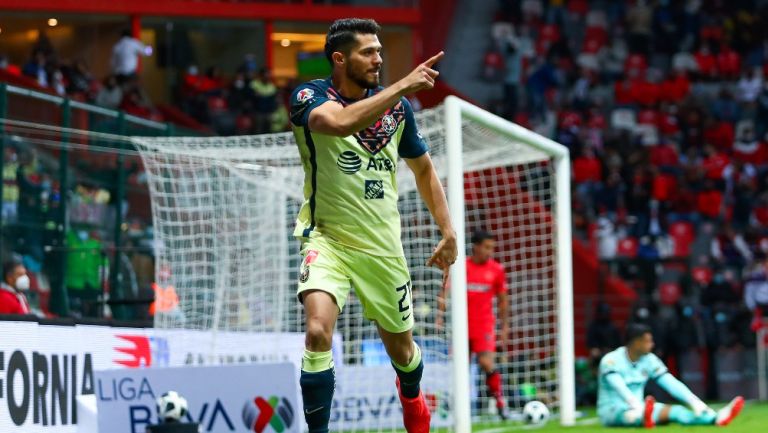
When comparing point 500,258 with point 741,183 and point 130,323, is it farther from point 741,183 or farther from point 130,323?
point 741,183

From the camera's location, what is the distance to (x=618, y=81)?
2956cm

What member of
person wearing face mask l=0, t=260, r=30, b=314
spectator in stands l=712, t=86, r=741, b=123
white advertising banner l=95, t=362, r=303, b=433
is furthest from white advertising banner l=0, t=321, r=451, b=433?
spectator in stands l=712, t=86, r=741, b=123

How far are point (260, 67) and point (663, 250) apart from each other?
27.3ft

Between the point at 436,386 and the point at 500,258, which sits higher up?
the point at 500,258

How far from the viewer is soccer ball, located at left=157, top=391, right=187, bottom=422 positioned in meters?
8.55

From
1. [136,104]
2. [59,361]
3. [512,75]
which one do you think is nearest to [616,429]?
[59,361]

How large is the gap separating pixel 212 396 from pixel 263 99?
15532mm

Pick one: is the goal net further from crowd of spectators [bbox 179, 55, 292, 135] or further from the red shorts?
crowd of spectators [bbox 179, 55, 292, 135]

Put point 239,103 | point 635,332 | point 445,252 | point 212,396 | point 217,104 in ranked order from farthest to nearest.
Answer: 1. point 217,104
2. point 239,103
3. point 635,332
4. point 212,396
5. point 445,252

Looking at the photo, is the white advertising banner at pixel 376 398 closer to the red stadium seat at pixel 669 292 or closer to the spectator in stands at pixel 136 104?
the spectator in stands at pixel 136 104

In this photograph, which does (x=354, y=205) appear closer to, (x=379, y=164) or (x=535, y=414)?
(x=379, y=164)

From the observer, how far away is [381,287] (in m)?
7.22

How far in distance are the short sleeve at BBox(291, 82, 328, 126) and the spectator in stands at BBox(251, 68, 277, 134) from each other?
16180mm

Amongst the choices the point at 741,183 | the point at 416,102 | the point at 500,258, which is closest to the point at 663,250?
the point at 741,183
